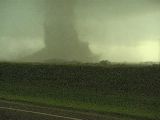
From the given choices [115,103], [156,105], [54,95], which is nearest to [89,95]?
[54,95]

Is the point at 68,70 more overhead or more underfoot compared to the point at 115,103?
more overhead

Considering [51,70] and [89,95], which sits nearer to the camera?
[89,95]

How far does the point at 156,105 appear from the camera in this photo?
2480 cm

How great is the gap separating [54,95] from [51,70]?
11082 millimetres

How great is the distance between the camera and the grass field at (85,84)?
2694 cm

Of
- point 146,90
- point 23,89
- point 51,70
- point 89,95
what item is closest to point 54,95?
point 89,95

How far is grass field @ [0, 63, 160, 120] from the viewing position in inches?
1061

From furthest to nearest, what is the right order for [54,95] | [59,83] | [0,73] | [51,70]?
[0,73] < [51,70] < [59,83] < [54,95]

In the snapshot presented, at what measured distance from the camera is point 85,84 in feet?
116

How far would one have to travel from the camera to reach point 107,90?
3300cm

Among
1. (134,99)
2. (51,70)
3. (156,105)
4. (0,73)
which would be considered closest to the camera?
(156,105)

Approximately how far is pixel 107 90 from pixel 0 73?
15.6 metres

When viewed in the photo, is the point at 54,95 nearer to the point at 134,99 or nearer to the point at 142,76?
→ the point at 134,99

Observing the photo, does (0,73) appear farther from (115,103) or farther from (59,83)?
(115,103)
